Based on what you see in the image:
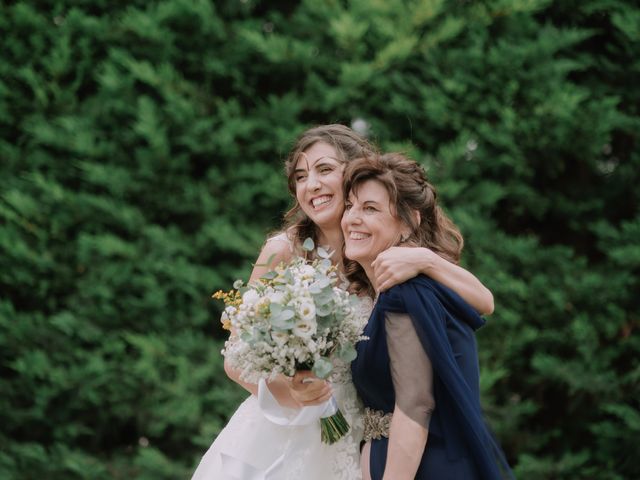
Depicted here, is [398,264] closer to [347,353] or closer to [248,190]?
[347,353]

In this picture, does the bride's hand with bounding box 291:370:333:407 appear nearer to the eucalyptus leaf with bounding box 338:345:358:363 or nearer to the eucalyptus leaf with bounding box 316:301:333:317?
the eucalyptus leaf with bounding box 338:345:358:363

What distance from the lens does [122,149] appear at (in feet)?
17.8

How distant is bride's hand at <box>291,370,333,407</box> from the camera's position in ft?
8.68

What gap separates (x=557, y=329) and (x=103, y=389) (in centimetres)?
324

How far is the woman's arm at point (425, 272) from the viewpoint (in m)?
2.65

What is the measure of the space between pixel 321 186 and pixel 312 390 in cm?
111

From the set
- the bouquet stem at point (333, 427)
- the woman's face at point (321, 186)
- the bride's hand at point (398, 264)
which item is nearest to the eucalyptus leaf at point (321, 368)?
the bride's hand at point (398, 264)

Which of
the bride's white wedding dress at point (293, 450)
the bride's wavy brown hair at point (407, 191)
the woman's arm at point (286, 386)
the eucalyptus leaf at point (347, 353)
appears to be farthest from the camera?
the bride's white wedding dress at point (293, 450)

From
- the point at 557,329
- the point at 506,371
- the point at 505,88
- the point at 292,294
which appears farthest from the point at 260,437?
the point at 505,88

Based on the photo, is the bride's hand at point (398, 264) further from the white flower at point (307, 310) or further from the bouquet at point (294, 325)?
the white flower at point (307, 310)

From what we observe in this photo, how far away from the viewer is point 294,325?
2.49 metres

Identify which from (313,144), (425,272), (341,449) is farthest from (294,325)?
(313,144)

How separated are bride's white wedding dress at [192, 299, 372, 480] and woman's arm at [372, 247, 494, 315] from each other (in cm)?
33

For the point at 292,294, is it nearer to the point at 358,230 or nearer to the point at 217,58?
the point at 358,230
